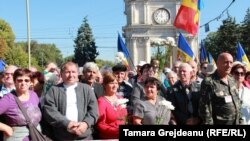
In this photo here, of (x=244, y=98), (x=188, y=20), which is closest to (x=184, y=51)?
(x=188, y=20)

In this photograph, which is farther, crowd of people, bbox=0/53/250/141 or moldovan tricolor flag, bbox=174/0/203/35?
moldovan tricolor flag, bbox=174/0/203/35

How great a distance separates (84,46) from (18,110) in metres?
61.5

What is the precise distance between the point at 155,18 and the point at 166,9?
1948mm

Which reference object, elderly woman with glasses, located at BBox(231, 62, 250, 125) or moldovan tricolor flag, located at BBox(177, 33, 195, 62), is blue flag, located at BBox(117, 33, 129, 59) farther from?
elderly woman with glasses, located at BBox(231, 62, 250, 125)

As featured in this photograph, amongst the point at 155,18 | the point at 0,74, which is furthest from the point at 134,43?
the point at 0,74

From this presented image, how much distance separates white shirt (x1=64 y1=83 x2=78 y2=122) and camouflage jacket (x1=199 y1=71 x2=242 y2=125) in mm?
1702

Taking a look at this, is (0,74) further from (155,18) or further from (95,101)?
(155,18)

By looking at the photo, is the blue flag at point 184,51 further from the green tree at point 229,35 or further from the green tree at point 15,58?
the green tree at point 15,58

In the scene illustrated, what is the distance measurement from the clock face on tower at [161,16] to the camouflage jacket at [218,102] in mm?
62348

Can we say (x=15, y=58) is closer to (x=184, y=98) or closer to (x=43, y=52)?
(x=43, y=52)

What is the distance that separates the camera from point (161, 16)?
6969cm

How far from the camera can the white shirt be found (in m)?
6.64

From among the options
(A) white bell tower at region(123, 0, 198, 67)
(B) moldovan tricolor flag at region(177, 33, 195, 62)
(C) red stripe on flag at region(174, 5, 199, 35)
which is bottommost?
(B) moldovan tricolor flag at region(177, 33, 195, 62)

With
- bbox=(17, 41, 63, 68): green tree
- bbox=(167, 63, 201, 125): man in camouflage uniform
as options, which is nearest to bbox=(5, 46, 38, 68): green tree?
bbox=(17, 41, 63, 68): green tree
